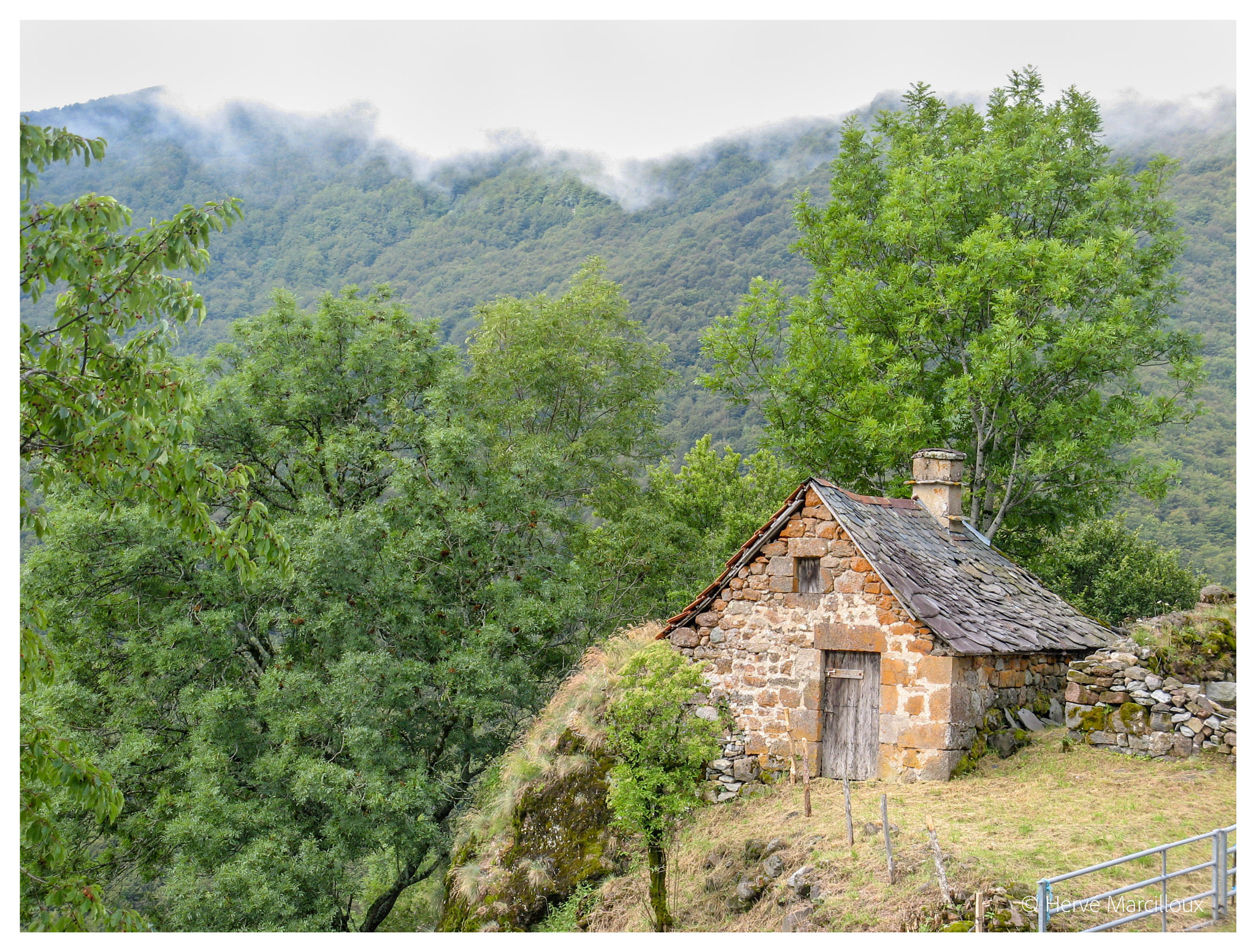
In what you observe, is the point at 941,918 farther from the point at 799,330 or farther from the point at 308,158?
the point at 308,158

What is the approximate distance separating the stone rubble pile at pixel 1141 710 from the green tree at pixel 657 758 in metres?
4.86

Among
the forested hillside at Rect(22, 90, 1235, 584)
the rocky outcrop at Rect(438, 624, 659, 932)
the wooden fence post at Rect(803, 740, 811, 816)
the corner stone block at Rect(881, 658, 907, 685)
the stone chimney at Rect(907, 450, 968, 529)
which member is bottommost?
the rocky outcrop at Rect(438, 624, 659, 932)

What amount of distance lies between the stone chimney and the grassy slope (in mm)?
4219

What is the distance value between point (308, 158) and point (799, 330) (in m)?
59.5

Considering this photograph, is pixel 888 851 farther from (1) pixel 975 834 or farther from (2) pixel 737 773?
(2) pixel 737 773

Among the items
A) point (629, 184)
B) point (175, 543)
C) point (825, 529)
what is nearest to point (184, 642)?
point (175, 543)

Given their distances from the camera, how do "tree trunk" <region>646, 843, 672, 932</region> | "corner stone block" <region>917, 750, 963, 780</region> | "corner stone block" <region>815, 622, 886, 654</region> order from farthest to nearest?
"corner stone block" <region>815, 622, 886, 654</region>
"corner stone block" <region>917, 750, 963, 780</region>
"tree trunk" <region>646, 843, 672, 932</region>

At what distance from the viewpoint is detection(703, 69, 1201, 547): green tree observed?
16266 millimetres

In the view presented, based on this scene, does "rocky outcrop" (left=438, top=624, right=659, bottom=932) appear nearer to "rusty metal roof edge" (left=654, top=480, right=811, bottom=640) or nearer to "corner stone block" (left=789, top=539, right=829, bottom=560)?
"rusty metal roof edge" (left=654, top=480, right=811, bottom=640)

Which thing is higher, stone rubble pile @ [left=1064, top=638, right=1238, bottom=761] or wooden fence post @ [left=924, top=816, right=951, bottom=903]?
stone rubble pile @ [left=1064, top=638, right=1238, bottom=761]

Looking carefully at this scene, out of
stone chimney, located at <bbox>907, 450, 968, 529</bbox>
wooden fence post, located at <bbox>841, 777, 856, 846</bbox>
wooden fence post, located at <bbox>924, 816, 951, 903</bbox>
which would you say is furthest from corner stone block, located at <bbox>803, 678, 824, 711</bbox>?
stone chimney, located at <bbox>907, 450, 968, 529</bbox>

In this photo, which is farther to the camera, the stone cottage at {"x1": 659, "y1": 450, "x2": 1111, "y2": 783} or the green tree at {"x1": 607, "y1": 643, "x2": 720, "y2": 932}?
the stone cottage at {"x1": 659, "y1": 450, "x2": 1111, "y2": 783}

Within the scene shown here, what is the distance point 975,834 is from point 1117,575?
20.9m

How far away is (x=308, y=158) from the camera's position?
219 ft
